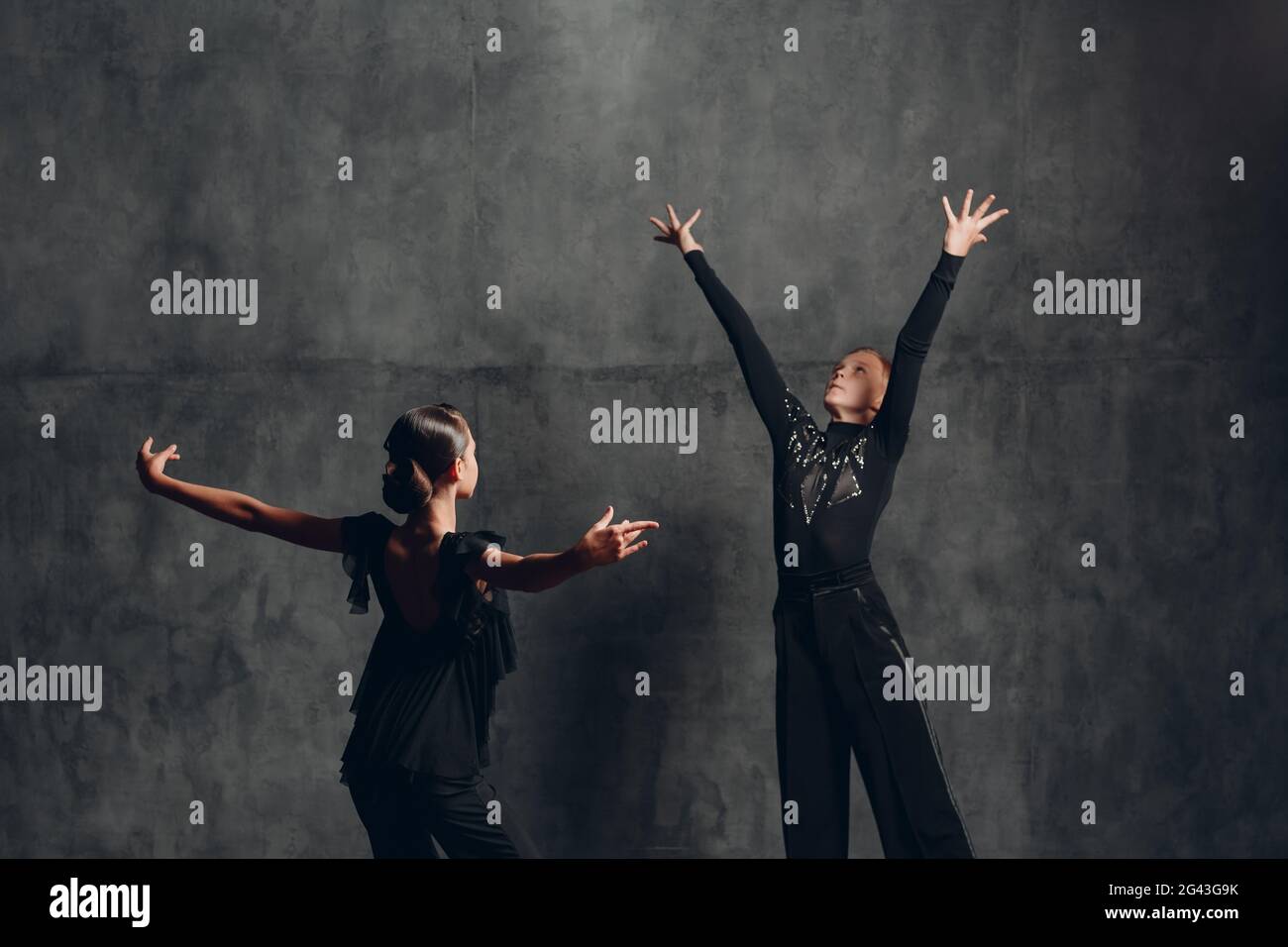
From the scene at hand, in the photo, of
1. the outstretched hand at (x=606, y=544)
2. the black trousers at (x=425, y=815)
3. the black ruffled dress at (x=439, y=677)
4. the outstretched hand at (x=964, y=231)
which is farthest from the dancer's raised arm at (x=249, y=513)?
the outstretched hand at (x=964, y=231)

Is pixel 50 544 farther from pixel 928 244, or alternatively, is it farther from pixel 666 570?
pixel 928 244

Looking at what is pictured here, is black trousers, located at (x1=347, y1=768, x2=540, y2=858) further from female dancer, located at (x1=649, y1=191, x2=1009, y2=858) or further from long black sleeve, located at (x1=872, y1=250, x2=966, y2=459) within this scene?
long black sleeve, located at (x1=872, y1=250, x2=966, y2=459)

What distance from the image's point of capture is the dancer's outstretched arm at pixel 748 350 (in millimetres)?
5543

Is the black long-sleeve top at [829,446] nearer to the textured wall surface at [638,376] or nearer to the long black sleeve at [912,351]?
the long black sleeve at [912,351]

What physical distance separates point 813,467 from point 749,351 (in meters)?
0.53

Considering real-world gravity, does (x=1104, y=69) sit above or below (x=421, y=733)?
above

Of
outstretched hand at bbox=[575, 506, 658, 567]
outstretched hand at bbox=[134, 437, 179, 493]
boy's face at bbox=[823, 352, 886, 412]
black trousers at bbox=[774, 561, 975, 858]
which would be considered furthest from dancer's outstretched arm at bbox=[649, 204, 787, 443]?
outstretched hand at bbox=[134, 437, 179, 493]

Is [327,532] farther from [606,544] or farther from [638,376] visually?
[638,376]

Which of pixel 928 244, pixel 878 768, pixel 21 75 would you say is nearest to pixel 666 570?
pixel 878 768

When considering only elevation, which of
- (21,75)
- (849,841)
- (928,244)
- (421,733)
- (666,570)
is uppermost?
(21,75)

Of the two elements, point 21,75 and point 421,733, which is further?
point 21,75

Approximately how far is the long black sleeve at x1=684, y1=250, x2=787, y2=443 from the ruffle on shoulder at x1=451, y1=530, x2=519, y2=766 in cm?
119

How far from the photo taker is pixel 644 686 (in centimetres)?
593

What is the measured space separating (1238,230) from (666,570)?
281 centimetres
